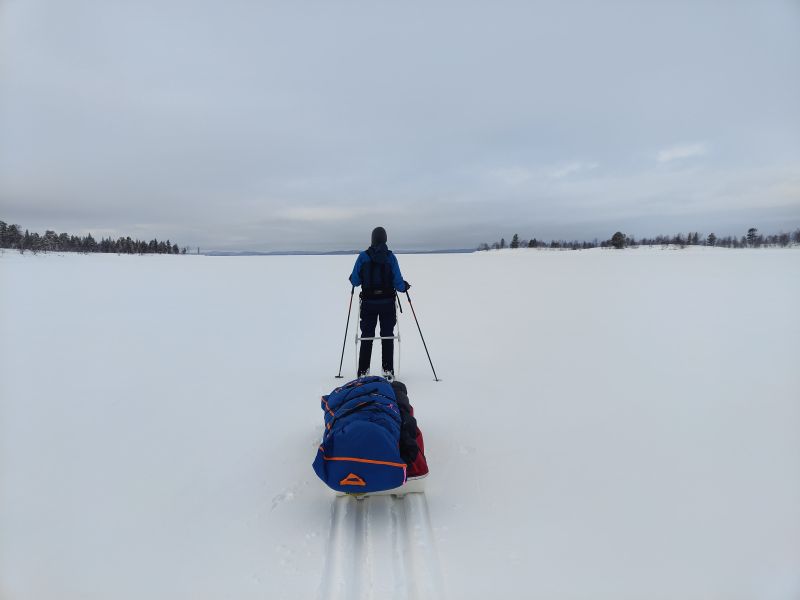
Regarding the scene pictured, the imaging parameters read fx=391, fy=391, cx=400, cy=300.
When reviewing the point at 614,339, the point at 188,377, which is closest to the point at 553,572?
the point at 188,377

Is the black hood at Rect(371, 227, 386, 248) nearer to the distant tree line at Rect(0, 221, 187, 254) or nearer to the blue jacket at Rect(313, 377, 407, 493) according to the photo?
the blue jacket at Rect(313, 377, 407, 493)

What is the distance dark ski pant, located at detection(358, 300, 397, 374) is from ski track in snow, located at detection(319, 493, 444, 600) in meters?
2.59

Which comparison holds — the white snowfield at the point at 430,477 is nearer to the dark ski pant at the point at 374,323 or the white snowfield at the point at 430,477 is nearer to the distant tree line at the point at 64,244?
the dark ski pant at the point at 374,323

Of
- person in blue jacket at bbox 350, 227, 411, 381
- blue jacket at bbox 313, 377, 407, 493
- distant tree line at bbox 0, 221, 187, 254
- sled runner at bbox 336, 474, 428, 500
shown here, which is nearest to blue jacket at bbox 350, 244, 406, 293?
person in blue jacket at bbox 350, 227, 411, 381

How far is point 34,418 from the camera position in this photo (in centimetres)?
394

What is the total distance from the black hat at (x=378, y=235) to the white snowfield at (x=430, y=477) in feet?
6.31

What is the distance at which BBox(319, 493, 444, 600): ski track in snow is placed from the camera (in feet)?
6.67

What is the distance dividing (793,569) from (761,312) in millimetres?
8959

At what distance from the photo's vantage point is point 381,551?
7.45ft

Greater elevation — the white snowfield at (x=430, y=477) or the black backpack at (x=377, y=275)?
the black backpack at (x=377, y=275)

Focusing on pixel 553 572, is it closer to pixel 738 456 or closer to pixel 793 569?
pixel 793 569

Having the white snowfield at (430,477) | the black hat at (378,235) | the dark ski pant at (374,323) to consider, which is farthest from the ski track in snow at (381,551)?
the black hat at (378,235)

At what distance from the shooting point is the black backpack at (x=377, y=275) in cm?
506

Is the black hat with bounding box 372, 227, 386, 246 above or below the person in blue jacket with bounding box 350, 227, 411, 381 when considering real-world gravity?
above
